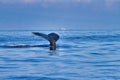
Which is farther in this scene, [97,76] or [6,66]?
[6,66]

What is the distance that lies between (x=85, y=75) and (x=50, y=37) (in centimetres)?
1631

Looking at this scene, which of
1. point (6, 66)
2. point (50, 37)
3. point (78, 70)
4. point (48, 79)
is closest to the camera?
point (48, 79)

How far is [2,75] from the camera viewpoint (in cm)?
1964

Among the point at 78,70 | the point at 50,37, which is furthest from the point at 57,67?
the point at 50,37

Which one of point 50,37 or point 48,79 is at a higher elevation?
point 50,37

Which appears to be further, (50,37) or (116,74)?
(50,37)

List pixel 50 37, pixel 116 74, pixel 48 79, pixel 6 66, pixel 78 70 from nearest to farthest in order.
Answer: pixel 48 79, pixel 116 74, pixel 78 70, pixel 6 66, pixel 50 37

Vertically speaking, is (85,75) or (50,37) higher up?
(50,37)

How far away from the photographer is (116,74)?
66.1ft

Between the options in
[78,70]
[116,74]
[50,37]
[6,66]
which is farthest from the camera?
[50,37]

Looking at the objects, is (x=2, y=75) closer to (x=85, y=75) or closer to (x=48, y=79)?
(x=48, y=79)

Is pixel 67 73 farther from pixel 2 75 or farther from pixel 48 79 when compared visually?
pixel 2 75

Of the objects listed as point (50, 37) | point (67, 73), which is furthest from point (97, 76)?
point (50, 37)

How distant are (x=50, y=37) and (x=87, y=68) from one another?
1347 cm
